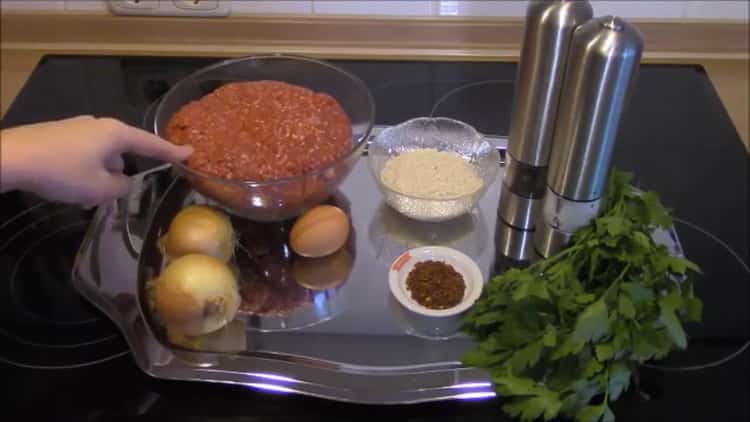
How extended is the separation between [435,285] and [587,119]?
25 cm

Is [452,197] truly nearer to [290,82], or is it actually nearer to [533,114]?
[533,114]

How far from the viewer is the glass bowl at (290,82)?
2.78 ft

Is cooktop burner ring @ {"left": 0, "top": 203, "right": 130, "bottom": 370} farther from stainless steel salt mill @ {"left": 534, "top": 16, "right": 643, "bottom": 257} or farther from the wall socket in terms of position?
stainless steel salt mill @ {"left": 534, "top": 16, "right": 643, "bottom": 257}

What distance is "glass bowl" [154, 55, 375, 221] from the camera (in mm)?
848

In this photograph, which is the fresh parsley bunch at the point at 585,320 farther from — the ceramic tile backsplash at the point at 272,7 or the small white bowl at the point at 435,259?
the ceramic tile backsplash at the point at 272,7

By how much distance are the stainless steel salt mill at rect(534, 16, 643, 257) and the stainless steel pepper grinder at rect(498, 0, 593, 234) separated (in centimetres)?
4

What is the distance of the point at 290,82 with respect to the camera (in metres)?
1.06

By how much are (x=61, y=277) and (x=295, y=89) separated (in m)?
0.37

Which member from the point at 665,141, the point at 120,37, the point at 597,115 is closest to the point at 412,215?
the point at 597,115

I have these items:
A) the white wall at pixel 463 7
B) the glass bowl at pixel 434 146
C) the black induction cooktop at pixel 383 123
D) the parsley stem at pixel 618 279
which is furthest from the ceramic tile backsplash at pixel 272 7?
the parsley stem at pixel 618 279

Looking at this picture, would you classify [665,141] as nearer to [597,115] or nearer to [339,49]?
[597,115]

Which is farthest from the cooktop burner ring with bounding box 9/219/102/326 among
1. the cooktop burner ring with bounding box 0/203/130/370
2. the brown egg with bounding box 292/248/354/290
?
the brown egg with bounding box 292/248/354/290

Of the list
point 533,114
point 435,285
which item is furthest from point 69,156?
point 533,114

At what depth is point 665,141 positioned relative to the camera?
43.7 inches
